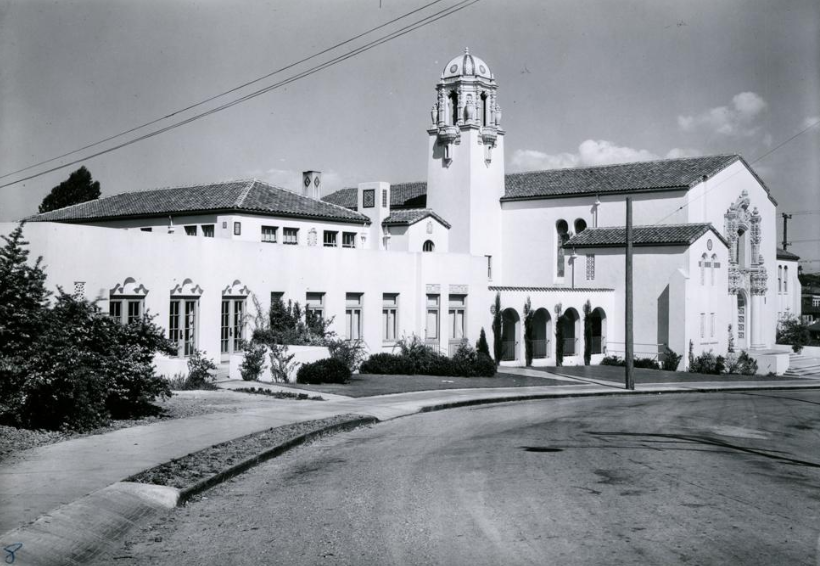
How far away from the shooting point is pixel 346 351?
28.8 meters

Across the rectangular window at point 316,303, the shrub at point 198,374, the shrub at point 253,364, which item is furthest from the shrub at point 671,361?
the shrub at point 198,374

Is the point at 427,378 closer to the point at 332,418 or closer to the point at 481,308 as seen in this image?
the point at 481,308

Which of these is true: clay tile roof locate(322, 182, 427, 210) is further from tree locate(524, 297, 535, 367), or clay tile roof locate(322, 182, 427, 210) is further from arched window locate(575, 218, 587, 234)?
tree locate(524, 297, 535, 367)

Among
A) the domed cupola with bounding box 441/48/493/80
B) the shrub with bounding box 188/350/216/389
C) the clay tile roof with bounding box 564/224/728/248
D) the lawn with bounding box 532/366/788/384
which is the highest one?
the domed cupola with bounding box 441/48/493/80

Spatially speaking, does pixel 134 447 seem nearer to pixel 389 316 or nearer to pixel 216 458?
pixel 216 458

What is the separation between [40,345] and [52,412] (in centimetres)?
107

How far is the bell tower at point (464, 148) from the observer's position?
55.2 m

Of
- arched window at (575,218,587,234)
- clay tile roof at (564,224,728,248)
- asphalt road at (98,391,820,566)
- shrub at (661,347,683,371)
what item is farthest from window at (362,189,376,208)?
asphalt road at (98,391,820,566)

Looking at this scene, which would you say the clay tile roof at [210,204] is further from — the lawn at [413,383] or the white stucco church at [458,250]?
the lawn at [413,383]

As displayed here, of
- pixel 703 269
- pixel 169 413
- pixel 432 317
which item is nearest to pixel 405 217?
pixel 432 317

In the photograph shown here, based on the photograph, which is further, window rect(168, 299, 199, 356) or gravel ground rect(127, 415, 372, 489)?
window rect(168, 299, 199, 356)

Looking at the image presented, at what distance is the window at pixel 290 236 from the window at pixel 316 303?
447 inches

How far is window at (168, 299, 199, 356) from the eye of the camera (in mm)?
25641

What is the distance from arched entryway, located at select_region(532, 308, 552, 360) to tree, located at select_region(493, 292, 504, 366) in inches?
122
